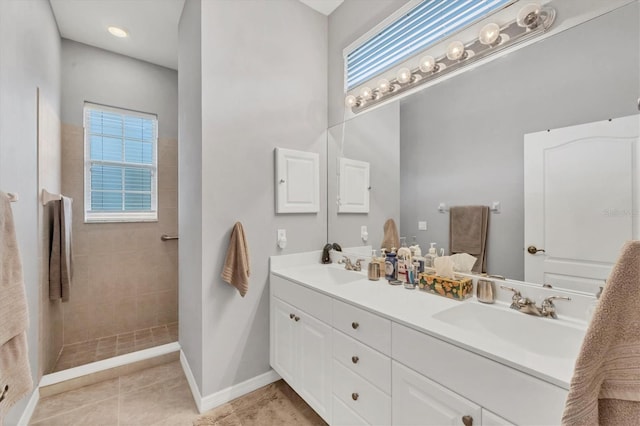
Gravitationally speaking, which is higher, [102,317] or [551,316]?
[551,316]

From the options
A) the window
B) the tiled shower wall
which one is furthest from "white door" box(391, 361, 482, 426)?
the window

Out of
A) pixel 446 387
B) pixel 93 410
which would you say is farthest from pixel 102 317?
pixel 446 387

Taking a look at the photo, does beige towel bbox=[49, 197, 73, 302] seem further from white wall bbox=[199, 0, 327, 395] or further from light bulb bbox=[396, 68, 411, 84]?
light bulb bbox=[396, 68, 411, 84]

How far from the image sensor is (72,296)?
106 inches

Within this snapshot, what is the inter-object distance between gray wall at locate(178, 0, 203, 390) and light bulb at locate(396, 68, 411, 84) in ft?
4.26

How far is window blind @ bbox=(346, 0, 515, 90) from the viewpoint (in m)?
1.50

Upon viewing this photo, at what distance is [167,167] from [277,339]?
2362mm

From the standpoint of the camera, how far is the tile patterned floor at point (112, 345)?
2.40m

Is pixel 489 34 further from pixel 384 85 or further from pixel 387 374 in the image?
pixel 387 374

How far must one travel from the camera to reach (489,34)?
1.35 metres

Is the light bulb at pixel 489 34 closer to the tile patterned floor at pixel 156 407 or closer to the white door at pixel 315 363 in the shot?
the white door at pixel 315 363

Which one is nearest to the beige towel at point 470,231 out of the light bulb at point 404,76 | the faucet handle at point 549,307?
the faucet handle at point 549,307

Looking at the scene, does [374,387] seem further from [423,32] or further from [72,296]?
[72,296]

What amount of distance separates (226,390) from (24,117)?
6.96 ft
